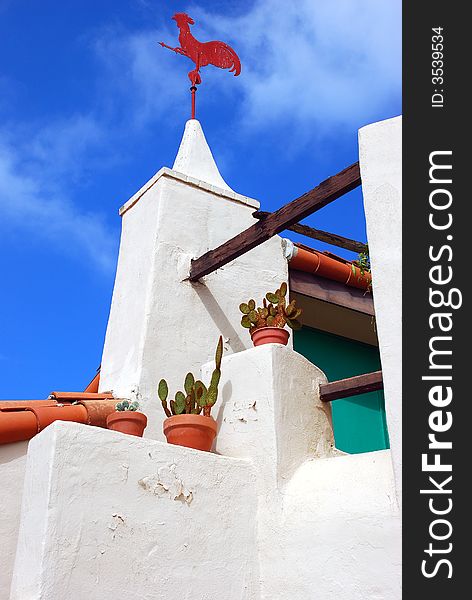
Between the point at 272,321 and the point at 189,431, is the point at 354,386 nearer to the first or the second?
the point at 272,321

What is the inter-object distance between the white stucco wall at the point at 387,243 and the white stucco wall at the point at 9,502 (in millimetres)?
2516

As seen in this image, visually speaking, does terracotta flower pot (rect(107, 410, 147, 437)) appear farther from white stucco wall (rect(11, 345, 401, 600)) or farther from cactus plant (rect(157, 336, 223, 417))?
white stucco wall (rect(11, 345, 401, 600))

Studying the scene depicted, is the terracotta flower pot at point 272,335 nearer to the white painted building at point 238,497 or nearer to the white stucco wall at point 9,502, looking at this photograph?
the white painted building at point 238,497

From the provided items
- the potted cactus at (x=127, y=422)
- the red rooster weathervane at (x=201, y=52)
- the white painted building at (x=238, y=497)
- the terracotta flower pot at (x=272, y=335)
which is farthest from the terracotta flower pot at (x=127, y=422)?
the red rooster weathervane at (x=201, y=52)

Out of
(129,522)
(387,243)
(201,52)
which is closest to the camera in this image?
(387,243)

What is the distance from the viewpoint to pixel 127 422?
435 centimetres

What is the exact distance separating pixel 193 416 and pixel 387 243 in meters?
1.67

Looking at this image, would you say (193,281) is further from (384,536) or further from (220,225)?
(384,536)

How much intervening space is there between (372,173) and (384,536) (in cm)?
191

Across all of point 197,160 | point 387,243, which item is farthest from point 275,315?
point 197,160

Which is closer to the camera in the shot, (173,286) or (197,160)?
(173,286)

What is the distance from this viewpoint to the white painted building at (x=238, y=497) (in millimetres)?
3514

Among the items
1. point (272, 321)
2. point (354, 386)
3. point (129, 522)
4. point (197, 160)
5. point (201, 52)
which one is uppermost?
point (201, 52)

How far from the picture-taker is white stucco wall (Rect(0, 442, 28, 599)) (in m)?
4.29
